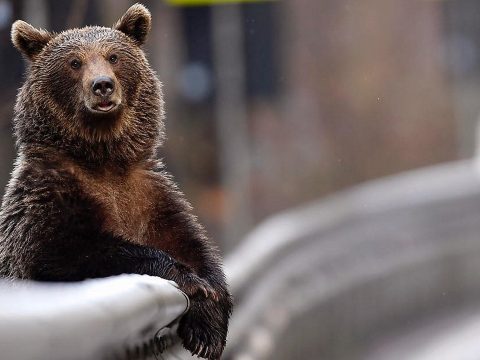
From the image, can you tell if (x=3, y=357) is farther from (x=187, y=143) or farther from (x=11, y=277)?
(x=187, y=143)

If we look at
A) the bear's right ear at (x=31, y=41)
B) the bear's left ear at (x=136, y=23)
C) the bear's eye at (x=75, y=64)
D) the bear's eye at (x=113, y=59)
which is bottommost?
the bear's eye at (x=75, y=64)

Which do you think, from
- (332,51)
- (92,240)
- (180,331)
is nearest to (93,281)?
(92,240)

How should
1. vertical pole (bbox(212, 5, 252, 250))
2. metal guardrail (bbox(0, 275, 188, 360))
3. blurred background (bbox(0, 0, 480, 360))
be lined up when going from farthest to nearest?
vertical pole (bbox(212, 5, 252, 250))
blurred background (bbox(0, 0, 480, 360))
metal guardrail (bbox(0, 275, 188, 360))

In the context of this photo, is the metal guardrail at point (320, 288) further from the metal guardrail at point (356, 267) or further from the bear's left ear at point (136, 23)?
the bear's left ear at point (136, 23)

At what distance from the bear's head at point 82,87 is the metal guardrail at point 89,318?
18.1 inches

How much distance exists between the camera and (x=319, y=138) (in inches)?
816

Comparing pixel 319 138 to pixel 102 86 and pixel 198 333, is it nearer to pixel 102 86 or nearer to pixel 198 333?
pixel 198 333

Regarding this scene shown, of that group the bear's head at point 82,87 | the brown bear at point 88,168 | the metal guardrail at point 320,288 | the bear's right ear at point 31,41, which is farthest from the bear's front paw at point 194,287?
the bear's right ear at point 31,41

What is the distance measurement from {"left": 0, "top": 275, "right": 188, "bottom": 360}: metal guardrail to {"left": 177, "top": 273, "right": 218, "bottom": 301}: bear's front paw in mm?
89

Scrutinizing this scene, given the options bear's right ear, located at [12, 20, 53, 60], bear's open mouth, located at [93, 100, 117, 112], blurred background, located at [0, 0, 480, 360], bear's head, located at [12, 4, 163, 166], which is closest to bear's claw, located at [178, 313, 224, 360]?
bear's head, located at [12, 4, 163, 166]

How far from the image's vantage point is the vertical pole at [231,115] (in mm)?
13375

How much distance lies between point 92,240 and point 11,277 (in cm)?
36

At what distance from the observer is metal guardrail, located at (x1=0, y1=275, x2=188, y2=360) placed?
2.42 metres

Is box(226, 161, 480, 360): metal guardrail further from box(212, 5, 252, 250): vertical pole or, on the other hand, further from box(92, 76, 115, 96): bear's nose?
box(92, 76, 115, 96): bear's nose
